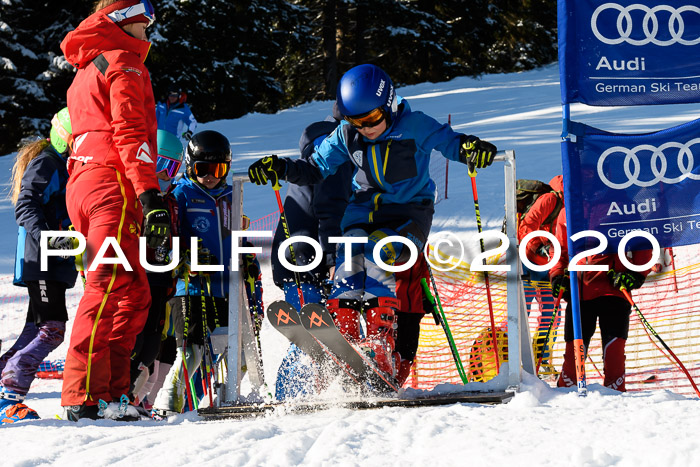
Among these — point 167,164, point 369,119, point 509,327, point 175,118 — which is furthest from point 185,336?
point 175,118

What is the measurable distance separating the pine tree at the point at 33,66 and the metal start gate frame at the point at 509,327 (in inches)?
674

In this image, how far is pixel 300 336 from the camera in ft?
12.8

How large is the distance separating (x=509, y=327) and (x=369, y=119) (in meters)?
1.27

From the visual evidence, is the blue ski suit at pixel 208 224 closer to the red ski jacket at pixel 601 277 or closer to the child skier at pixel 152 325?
the child skier at pixel 152 325

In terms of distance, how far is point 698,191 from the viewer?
3.90m

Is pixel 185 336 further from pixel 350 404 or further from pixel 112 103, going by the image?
pixel 112 103

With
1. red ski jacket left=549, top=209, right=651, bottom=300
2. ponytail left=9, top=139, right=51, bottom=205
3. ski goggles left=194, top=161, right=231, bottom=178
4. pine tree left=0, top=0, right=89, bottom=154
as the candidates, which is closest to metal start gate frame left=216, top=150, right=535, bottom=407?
ski goggles left=194, top=161, right=231, bottom=178

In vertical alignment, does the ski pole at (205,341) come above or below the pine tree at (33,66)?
below

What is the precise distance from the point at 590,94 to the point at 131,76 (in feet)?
7.25

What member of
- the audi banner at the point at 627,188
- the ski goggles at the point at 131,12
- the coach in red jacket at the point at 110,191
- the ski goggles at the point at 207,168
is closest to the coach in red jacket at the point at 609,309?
the audi banner at the point at 627,188

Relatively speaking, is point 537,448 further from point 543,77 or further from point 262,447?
point 543,77

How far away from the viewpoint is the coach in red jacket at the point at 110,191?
3734mm

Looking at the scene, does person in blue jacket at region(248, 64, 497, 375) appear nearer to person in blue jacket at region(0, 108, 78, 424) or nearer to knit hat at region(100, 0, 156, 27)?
knit hat at region(100, 0, 156, 27)

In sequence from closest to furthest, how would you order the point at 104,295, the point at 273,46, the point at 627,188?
1. the point at 104,295
2. the point at 627,188
3. the point at 273,46
